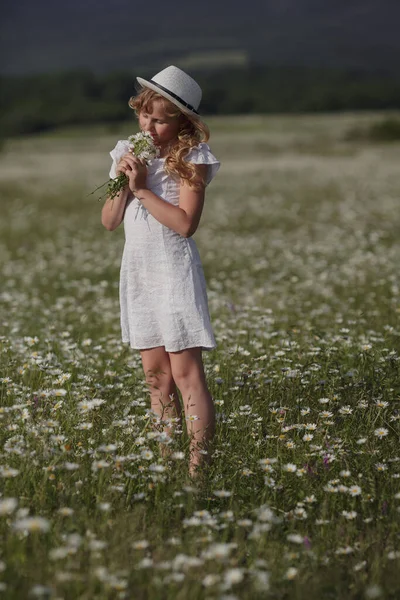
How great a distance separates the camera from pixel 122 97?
89.2m

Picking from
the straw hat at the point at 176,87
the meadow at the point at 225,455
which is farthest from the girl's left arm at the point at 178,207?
the meadow at the point at 225,455

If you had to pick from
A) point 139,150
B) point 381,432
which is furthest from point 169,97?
point 381,432

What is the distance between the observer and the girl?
177 inches

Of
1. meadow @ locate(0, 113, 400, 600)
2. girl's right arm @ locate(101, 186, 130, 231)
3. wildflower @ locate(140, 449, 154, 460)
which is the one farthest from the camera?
girl's right arm @ locate(101, 186, 130, 231)

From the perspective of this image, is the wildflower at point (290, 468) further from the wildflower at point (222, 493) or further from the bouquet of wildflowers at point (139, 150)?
the bouquet of wildflowers at point (139, 150)

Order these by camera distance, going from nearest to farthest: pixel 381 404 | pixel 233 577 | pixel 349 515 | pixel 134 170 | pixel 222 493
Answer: pixel 233 577
pixel 349 515
pixel 222 493
pixel 134 170
pixel 381 404

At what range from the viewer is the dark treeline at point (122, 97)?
82938mm

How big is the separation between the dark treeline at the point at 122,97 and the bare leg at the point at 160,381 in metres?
74.6

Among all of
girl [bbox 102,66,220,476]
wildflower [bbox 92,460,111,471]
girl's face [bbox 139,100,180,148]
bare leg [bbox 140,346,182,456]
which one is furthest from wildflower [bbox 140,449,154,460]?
girl's face [bbox 139,100,180,148]

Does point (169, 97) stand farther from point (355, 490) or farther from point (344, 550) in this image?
point (344, 550)

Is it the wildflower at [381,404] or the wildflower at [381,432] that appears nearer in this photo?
the wildflower at [381,432]

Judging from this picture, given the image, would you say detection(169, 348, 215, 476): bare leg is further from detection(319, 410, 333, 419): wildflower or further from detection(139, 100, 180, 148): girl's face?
detection(139, 100, 180, 148): girl's face

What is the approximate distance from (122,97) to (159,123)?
88132 mm

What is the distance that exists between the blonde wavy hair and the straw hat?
0.07 metres
